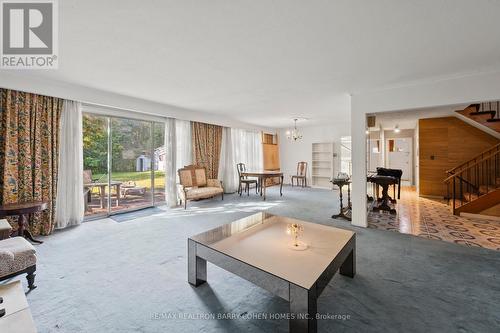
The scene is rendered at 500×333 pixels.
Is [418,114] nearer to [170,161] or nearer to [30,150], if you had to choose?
[170,161]

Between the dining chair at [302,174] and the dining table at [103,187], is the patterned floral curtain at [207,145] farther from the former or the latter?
the dining chair at [302,174]

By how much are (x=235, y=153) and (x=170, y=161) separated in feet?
8.54

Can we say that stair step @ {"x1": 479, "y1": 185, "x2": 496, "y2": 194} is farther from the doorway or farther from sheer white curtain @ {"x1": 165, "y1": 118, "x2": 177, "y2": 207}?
sheer white curtain @ {"x1": 165, "y1": 118, "x2": 177, "y2": 207}

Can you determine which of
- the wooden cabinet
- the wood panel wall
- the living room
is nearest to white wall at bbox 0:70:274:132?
the living room

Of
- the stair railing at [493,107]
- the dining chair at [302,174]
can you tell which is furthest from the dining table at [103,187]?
the stair railing at [493,107]

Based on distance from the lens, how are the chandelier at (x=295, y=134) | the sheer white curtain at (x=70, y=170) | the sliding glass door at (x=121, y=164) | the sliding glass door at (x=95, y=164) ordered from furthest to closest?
the chandelier at (x=295, y=134), the sliding glass door at (x=121, y=164), the sliding glass door at (x=95, y=164), the sheer white curtain at (x=70, y=170)

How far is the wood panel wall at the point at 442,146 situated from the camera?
219 inches

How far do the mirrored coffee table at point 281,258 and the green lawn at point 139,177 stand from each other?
3494 mm

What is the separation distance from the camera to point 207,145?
639cm

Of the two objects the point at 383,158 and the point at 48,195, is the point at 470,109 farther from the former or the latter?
the point at 48,195

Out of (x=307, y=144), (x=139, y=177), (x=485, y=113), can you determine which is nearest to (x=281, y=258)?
(x=139, y=177)

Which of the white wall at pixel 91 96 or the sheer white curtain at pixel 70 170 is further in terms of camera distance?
the sheer white curtain at pixel 70 170

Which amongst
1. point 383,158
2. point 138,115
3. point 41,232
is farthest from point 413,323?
point 383,158

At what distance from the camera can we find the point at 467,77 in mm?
3039
